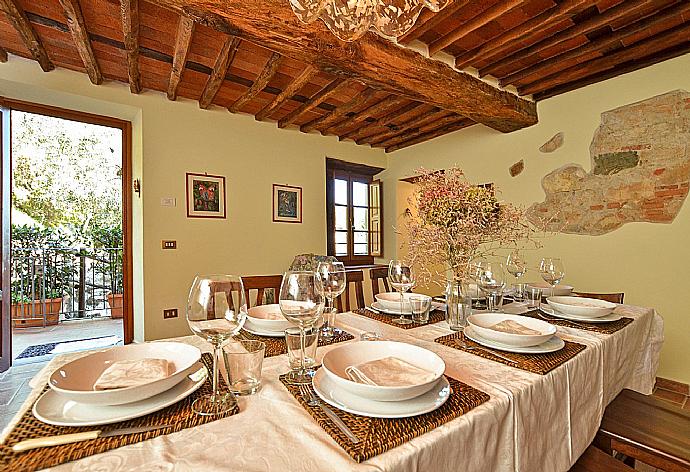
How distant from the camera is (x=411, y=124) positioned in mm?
4098

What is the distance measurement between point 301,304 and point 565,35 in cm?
281

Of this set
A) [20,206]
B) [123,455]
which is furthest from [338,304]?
[20,206]

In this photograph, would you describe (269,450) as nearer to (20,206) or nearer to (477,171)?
(477,171)

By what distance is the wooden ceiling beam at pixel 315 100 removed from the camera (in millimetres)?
3072

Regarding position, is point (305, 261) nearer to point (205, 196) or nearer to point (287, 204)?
point (287, 204)

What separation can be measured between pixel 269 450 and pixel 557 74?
367 cm

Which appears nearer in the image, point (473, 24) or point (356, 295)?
point (356, 295)

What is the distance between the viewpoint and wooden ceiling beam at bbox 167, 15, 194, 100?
2.18 m

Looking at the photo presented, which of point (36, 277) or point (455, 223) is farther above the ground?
point (455, 223)

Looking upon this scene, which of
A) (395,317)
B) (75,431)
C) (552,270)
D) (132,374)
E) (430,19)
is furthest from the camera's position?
(430,19)

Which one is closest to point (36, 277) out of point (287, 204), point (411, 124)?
point (287, 204)

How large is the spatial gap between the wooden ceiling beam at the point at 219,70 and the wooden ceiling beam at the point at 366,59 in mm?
483

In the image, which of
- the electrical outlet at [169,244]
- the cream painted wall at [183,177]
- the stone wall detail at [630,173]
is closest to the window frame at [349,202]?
the cream painted wall at [183,177]

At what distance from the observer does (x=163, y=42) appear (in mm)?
2516
